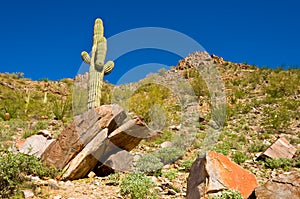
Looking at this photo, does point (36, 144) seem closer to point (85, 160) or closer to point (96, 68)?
point (85, 160)

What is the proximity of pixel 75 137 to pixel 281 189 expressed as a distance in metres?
4.44

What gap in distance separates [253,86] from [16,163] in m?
17.4

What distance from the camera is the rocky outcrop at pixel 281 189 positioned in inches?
130

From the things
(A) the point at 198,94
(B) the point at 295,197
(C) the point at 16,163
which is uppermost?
(A) the point at 198,94

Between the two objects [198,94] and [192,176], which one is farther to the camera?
[198,94]

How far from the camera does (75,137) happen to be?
6660 mm

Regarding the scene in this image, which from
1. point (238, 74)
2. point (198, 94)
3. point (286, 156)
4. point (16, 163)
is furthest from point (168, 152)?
point (238, 74)

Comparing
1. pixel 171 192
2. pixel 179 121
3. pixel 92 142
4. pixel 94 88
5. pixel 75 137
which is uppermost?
pixel 94 88

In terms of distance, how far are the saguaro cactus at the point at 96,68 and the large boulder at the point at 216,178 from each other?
4.96 metres

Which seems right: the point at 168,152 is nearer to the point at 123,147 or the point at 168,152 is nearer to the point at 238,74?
the point at 123,147

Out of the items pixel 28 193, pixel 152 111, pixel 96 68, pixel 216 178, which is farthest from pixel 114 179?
pixel 152 111

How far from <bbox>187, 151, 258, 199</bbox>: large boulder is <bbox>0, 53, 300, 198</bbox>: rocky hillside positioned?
842 millimetres

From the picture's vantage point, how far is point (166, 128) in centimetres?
1245

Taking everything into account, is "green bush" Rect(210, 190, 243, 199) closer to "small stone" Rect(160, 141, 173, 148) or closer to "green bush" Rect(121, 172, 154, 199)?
"green bush" Rect(121, 172, 154, 199)
